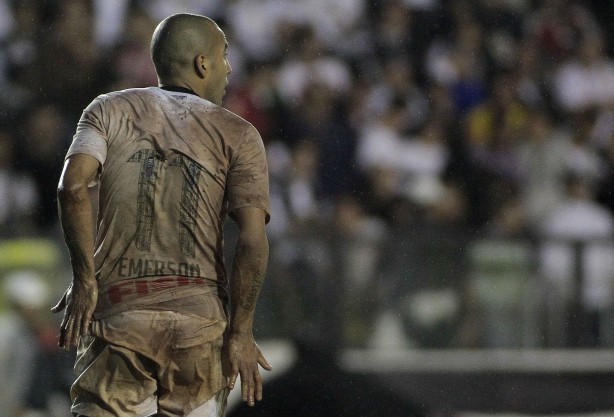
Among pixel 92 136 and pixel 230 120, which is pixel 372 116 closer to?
pixel 230 120

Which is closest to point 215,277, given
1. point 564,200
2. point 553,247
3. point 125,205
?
point 125,205

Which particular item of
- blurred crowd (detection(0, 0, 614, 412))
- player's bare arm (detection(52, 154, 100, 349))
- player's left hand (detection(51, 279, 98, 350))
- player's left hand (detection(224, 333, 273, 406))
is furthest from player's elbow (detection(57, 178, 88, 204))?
blurred crowd (detection(0, 0, 614, 412))

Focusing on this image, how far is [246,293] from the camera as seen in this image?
3859 millimetres

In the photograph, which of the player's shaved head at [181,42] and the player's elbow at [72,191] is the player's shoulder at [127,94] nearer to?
the player's shaved head at [181,42]

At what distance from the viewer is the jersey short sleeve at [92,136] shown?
372 cm

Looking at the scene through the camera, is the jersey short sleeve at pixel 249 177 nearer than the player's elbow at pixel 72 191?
No

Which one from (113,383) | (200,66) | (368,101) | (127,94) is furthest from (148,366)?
(368,101)

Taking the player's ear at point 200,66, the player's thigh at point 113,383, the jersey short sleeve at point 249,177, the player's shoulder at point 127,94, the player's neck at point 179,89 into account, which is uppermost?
the player's ear at point 200,66

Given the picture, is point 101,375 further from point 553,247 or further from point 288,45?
point 288,45

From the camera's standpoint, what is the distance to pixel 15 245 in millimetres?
8336

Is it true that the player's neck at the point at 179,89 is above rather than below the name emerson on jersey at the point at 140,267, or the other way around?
above

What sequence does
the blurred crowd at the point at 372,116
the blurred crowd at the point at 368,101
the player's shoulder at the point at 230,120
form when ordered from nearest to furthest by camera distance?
the player's shoulder at the point at 230,120
the blurred crowd at the point at 372,116
the blurred crowd at the point at 368,101

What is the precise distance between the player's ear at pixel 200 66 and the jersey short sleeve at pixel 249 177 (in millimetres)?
233

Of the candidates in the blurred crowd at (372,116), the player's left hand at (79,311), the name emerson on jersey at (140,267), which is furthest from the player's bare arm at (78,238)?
the blurred crowd at (372,116)
